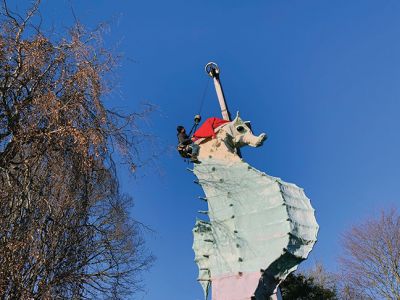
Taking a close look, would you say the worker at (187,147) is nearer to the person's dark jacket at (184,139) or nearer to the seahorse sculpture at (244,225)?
the person's dark jacket at (184,139)

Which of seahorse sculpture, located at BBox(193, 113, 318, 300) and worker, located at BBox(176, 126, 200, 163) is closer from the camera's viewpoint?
seahorse sculpture, located at BBox(193, 113, 318, 300)

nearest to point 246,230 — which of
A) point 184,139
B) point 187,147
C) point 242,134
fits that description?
point 242,134

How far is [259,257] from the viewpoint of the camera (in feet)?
19.9

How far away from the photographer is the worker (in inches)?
288

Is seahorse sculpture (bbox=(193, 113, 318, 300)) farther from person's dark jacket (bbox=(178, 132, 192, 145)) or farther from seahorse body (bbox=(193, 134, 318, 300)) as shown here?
person's dark jacket (bbox=(178, 132, 192, 145))

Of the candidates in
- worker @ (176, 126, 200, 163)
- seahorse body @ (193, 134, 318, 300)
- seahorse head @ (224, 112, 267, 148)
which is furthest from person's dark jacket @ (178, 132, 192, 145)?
seahorse head @ (224, 112, 267, 148)

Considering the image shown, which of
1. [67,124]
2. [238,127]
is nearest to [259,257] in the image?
[238,127]

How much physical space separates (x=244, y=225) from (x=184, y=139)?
1.90 m

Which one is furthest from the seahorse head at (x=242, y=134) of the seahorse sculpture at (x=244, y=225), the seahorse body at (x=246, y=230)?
the seahorse body at (x=246, y=230)

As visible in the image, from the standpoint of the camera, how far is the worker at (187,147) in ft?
24.0

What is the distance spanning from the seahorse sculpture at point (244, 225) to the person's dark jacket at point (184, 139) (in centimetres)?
26

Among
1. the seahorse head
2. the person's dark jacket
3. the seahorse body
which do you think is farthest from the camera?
the person's dark jacket

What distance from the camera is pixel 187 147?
7.42 m

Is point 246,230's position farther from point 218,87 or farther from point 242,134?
point 218,87
